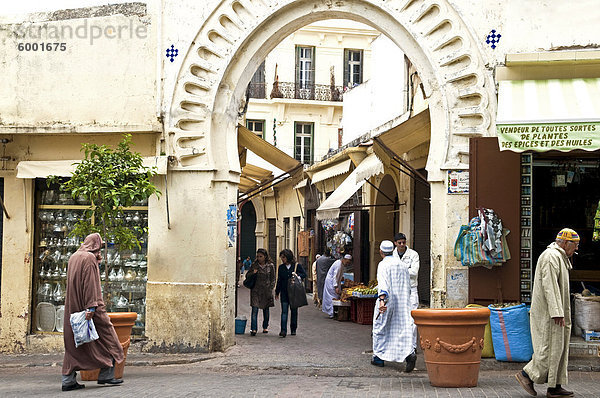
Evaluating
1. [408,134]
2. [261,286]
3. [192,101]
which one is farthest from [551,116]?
[261,286]

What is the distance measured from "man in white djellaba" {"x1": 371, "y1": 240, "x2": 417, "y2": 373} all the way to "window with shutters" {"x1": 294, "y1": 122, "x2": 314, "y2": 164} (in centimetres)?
2408

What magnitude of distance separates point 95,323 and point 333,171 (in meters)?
13.8

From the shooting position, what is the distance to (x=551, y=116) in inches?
384

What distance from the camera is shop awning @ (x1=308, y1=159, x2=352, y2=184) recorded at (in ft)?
70.9

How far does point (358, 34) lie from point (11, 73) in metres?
23.0

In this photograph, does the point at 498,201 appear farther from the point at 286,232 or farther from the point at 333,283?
the point at 286,232

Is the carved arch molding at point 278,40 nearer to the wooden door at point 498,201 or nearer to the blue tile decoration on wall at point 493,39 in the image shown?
the blue tile decoration on wall at point 493,39

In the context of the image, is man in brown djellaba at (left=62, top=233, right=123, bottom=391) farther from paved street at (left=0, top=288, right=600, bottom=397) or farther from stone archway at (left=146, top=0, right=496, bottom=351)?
stone archway at (left=146, top=0, right=496, bottom=351)

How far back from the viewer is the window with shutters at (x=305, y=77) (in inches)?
1367

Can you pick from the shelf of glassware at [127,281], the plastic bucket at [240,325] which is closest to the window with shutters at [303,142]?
the plastic bucket at [240,325]

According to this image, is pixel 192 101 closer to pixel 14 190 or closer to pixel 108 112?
pixel 108 112

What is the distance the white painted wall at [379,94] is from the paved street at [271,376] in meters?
7.12

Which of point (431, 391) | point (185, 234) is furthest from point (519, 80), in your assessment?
point (185, 234)

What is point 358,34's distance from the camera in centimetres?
3412
